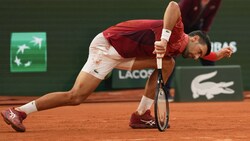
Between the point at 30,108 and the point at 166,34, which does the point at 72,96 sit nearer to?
the point at 30,108

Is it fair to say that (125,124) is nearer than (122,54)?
No

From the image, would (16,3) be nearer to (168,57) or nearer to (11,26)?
(11,26)

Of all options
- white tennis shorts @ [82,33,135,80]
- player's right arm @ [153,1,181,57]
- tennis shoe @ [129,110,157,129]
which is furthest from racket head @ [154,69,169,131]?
white tennis shorts @ [82,33,135,80]

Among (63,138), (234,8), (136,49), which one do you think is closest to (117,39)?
(136,49)

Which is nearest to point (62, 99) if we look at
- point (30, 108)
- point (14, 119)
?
point (30, 108)

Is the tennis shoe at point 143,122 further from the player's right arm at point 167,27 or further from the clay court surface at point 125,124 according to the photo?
the player's right arm at point 167,27

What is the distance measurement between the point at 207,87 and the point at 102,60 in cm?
509

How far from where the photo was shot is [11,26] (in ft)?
43.7

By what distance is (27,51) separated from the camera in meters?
A: 13.2

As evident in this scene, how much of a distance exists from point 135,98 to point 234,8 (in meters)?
2.78

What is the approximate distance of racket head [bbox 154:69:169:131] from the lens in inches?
280

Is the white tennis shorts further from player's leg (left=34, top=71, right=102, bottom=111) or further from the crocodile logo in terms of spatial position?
the crocodile logo

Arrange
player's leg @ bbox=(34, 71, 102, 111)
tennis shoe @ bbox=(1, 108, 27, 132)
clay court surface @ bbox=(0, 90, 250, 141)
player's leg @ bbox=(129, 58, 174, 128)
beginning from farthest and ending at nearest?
player's leg @ bbox=(129, 58, 174, 128) < player's leg @ bbox=(34, 71, 102, 111) < tennis shoe @ bbox=(1, 108, 27, 132) < clay court surface @ bbox=(0, 90, 250, 141)

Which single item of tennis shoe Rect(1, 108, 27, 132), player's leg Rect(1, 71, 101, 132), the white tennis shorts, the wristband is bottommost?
tennis shoe Rect(1, 108, 27, 132)
